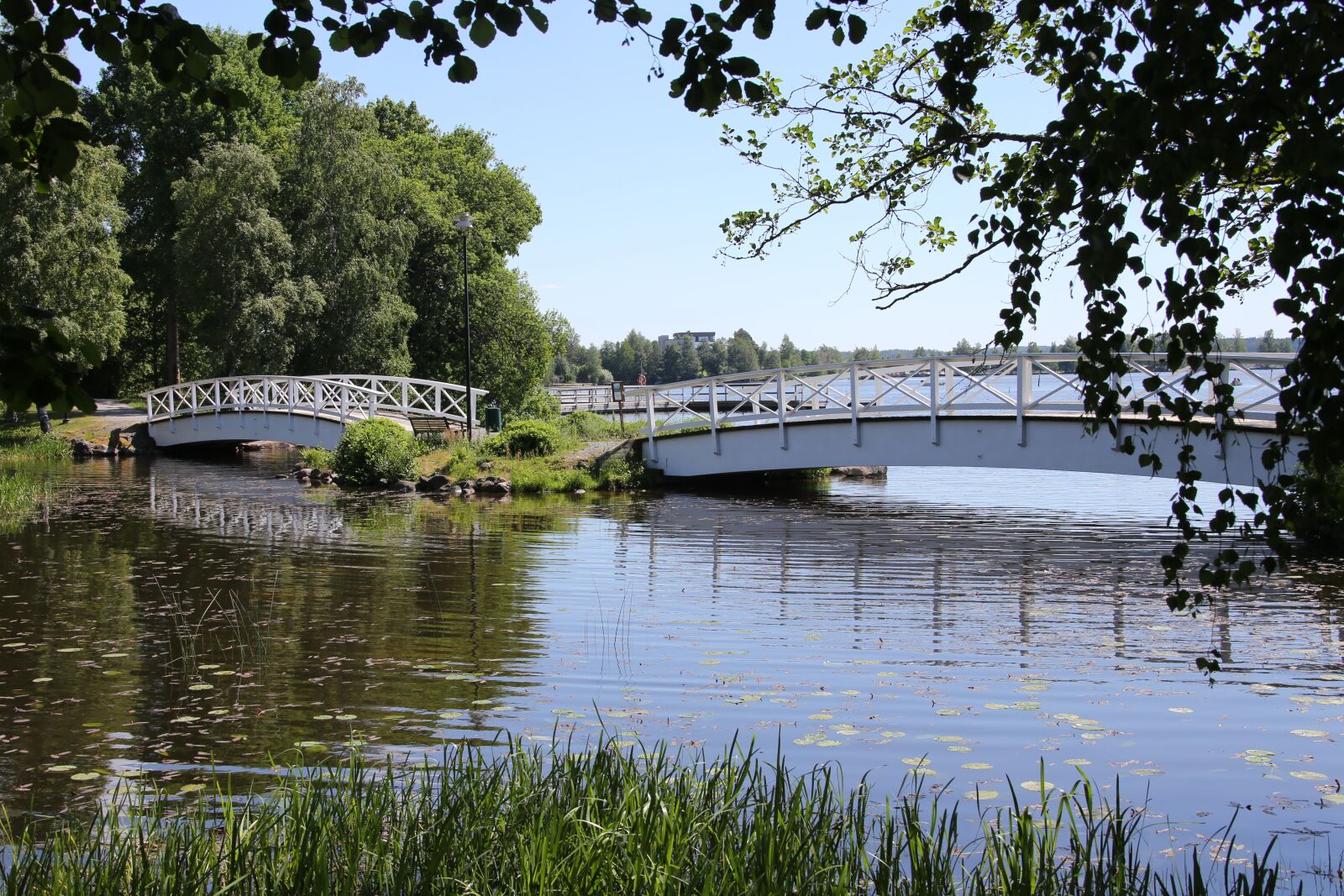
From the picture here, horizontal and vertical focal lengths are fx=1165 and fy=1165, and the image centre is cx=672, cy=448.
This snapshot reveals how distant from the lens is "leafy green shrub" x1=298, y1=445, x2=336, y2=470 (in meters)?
25.6

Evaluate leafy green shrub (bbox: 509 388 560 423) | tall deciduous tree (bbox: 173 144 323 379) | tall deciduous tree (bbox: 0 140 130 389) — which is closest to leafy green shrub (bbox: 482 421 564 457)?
leafy green shrub (bbox: 509 388 560 423)

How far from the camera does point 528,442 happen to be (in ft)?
78.7

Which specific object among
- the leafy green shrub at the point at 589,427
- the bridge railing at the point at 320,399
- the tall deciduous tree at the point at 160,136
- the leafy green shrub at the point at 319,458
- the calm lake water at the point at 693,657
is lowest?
the calm lake water at the point at 693,657

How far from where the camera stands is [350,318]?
116 feet

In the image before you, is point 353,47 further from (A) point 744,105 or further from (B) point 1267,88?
(A) point 744,105

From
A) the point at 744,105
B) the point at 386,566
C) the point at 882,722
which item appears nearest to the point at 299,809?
the point at 882,722

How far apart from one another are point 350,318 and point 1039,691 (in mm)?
31292

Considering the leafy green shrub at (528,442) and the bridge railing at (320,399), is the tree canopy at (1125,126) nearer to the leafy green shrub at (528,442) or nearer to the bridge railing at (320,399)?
the leafy green shrub at (528,442)

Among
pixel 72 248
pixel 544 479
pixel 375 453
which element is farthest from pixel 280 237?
pixel 544 479

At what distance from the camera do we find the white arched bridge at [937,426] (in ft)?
53.2

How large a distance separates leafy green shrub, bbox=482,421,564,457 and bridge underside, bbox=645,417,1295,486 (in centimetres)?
205

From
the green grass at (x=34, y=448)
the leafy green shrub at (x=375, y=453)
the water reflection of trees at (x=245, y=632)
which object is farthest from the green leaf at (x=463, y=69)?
the green grass at (x=34, y=448)

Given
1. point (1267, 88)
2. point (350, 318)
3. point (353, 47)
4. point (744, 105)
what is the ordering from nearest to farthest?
point (1267, 88), point (353, 47), point (744, 105), point (350, 318)

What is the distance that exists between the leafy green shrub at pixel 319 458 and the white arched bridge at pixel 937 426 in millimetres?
7369
